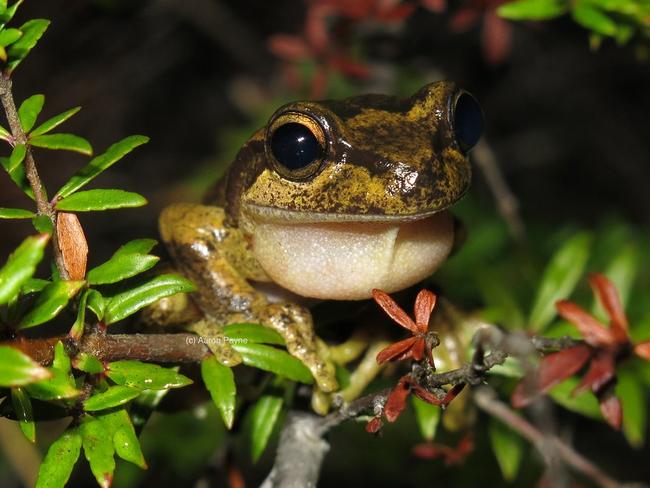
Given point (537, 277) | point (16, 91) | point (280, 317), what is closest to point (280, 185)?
point (280, 317)

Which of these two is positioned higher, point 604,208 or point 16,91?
point 16,91

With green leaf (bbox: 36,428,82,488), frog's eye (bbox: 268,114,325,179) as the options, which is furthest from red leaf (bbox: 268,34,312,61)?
green leaf (bbox: 36,428,82,488)

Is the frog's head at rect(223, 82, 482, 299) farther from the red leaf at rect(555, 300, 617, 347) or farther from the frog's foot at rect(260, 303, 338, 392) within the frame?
the red leaf at rect(555, 300, 617, 347)

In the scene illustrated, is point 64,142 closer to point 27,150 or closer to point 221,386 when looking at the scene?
point 27,150

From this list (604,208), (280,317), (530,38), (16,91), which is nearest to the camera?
(280,317)

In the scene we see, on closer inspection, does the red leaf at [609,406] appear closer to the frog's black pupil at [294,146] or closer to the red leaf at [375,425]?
the red leaf at [375,425]

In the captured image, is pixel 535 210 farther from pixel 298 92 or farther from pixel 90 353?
pixel 90 353

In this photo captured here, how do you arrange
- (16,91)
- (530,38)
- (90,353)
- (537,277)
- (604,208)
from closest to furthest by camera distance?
(90,353) < (537,277) < (16,91) < (530,38) < (604,208)
